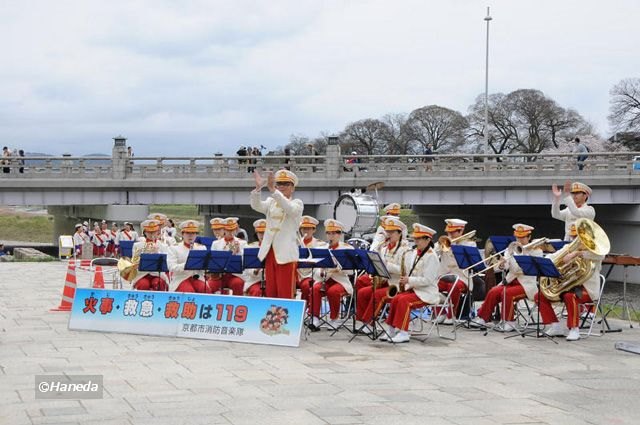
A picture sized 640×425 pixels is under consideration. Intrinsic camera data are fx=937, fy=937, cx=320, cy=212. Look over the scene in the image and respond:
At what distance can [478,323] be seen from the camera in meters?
14.7

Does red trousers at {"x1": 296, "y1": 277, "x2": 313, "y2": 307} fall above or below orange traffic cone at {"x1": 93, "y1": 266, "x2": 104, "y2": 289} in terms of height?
above

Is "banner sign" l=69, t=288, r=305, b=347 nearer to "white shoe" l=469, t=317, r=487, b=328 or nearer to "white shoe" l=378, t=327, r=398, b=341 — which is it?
"white shoe" l=378, t=327, r=398, b=341

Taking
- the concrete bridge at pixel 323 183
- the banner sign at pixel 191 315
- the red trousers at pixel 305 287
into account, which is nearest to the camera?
the banner sign at pixel 191 315

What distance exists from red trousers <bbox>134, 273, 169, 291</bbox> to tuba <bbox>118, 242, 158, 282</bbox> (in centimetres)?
51

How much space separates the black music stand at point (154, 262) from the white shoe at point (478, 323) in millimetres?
4862

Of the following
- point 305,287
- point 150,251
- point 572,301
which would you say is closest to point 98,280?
point 150,251

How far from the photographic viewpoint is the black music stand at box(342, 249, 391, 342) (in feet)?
41.0

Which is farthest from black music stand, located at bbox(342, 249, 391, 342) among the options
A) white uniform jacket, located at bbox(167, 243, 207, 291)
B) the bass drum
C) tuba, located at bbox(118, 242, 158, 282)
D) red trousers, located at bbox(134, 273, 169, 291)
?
the bass drum

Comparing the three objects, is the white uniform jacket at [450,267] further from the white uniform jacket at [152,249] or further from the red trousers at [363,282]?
the white uniform jacket at [152,249]

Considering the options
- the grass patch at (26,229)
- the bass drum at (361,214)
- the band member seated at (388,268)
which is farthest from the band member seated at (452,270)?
the grass patch at (26,229)

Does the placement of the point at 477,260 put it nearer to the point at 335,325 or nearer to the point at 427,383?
the point at 335,325

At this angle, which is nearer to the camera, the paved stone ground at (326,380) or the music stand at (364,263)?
the paved stone ground at (326,380)

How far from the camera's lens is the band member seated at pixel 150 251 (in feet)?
48.4

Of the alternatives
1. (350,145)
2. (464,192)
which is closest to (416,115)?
(350,145)
